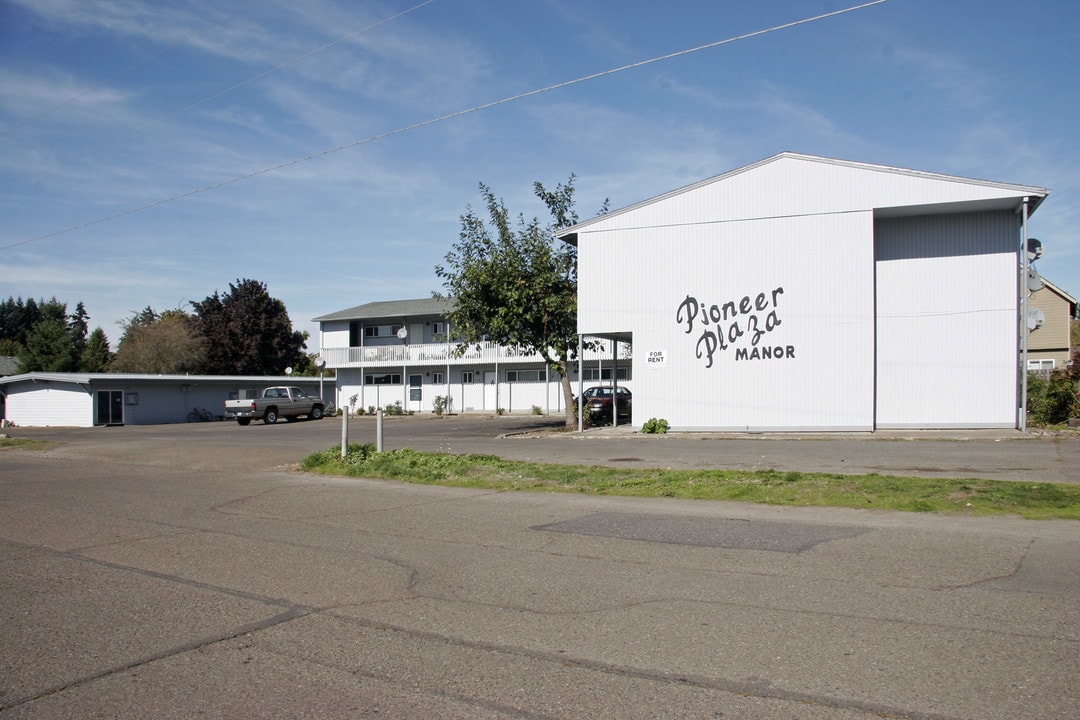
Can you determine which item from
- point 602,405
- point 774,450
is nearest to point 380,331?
point 602,405

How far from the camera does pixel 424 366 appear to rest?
2087 inches

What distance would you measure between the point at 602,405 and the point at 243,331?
39868mm

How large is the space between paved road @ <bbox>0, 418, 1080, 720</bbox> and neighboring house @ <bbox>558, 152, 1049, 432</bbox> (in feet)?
50.1

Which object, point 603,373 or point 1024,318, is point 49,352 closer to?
point 603,373

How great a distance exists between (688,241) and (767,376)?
5025 millimetres

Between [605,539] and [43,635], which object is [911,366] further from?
[43,635]

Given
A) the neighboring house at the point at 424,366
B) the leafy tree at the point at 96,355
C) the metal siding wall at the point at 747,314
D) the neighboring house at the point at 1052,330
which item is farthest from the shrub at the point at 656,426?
the leafy tree at the point at 96,355

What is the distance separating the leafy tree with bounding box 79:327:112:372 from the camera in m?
74.2

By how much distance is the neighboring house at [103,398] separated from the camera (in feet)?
151

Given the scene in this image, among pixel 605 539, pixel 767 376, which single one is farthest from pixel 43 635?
pixel 767 376

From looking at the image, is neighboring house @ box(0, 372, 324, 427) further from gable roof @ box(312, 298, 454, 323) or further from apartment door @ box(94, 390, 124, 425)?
gable roof @ box(312, 298, 454, 323)

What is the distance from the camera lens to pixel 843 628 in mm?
5527

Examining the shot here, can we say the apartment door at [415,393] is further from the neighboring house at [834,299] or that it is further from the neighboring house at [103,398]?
the neighboring house at [834,299]

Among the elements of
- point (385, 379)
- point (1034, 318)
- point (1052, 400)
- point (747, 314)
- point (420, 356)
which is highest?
point (747, 314)
